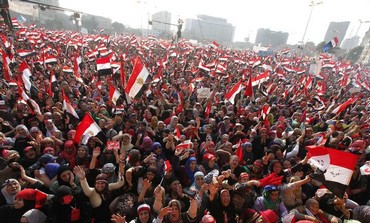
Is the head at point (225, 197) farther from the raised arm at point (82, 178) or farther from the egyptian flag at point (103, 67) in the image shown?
the egyptian flag at point (103, 67)

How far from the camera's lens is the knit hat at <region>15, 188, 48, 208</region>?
10.0 feet

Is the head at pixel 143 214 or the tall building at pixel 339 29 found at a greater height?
the tall building at pixel 339 29

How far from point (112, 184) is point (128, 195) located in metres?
0.30

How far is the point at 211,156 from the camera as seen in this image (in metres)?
4.76

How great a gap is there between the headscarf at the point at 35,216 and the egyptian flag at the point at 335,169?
3978 millimetres

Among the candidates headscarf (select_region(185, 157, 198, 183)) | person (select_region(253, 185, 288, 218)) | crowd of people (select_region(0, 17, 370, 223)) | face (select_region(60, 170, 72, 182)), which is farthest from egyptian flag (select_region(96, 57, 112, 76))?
person (select_region(253, 185, 288, 218))

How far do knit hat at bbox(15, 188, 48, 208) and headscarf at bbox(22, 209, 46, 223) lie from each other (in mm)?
112

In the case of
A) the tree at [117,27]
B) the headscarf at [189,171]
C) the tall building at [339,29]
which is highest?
the tall building at [339,29]

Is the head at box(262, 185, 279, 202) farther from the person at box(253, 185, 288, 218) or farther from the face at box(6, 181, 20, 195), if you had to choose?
the face at box(6, 181, 20, 195)

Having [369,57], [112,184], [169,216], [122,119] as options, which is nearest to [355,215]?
[169,216]

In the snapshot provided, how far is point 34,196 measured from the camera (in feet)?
10.3

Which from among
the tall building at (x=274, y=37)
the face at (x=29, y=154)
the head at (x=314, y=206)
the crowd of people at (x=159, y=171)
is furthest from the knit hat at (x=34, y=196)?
the tall building at (x=274, y=37)

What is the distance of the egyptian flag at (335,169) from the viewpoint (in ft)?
11.5

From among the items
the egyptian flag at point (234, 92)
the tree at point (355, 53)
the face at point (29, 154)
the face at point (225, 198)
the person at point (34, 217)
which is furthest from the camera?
the tree at point (355, 53)
